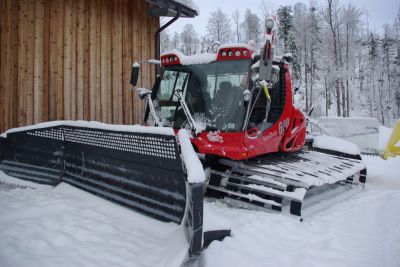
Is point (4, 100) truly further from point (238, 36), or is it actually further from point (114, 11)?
point (238, 36)

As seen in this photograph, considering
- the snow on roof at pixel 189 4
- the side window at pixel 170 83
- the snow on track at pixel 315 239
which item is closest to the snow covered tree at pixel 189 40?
the snow on roof at pixel 189 4

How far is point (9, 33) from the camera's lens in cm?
651

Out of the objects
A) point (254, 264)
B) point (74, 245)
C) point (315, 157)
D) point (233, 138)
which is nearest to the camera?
point (254, 264)

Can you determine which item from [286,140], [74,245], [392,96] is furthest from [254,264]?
[392,96]

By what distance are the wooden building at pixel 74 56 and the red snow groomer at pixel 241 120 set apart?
8.77 feet

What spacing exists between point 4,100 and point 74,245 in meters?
4.63

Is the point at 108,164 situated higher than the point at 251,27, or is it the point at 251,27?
the point at 251,27

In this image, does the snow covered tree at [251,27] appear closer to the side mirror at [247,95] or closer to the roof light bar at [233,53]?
the roof light bar at [233,53]

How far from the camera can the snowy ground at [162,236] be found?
2857 mm

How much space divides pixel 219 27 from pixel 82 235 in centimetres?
4244

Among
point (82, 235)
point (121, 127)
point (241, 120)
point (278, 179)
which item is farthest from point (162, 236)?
point (241, 120)

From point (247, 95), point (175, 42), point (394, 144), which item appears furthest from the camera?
point (175, 42)

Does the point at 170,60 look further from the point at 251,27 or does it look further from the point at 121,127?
the point at 251,27

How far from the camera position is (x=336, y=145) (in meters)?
7.12
